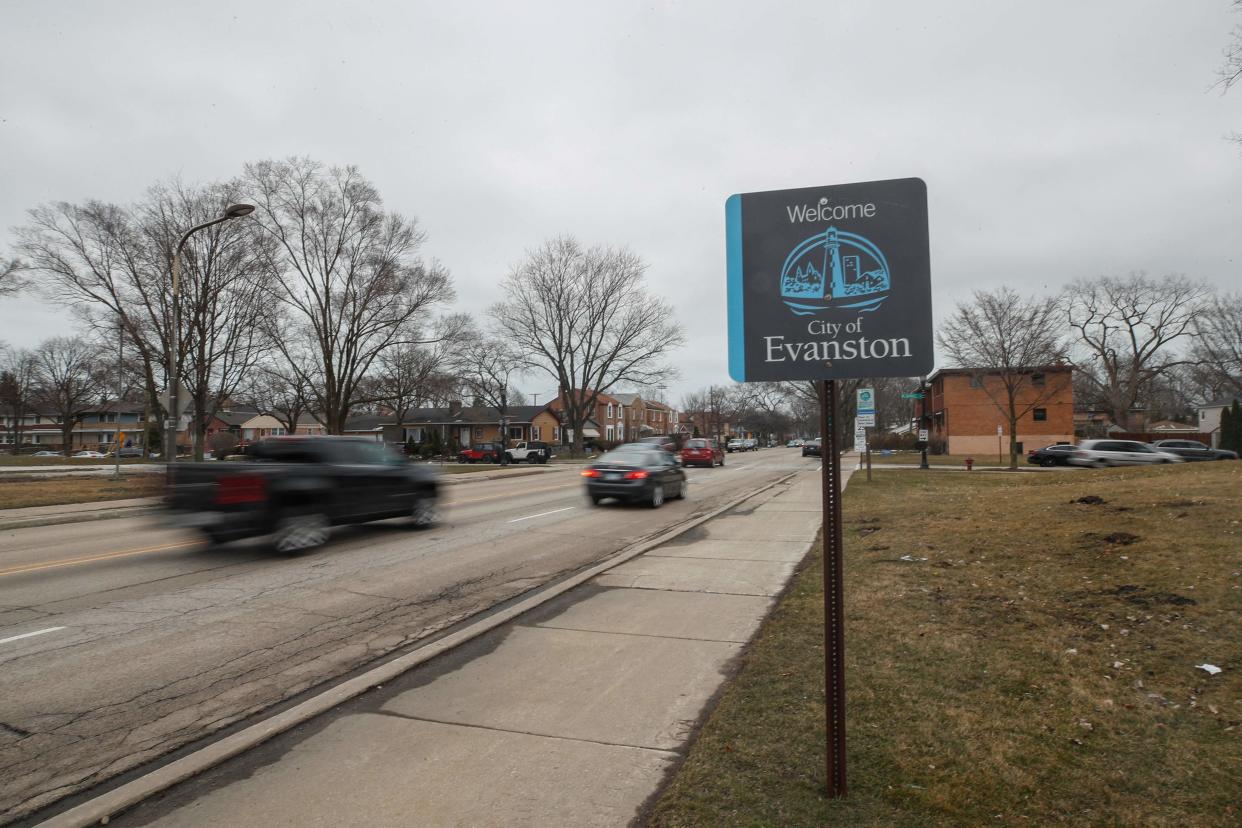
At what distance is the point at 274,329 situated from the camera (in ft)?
125

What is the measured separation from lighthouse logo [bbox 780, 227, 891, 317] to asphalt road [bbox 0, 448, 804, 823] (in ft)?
13.3

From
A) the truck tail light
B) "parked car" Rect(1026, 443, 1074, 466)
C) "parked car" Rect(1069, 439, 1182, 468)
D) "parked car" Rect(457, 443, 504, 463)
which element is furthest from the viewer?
"parked car" Rect(457, 443, 504, 463)

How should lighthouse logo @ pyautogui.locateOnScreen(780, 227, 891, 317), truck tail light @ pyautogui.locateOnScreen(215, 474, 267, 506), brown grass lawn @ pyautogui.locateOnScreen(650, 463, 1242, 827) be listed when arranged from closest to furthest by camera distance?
brown grass lawn @ pyautogui.locateOnScreen(650, 463, 1242, 827) → lighthouse logo @ pyautogui.locateOnScreen(780, 227, 891, 317) → truck tail light @ pyautogui.locateOnScreen(215, 474, 267, 506)

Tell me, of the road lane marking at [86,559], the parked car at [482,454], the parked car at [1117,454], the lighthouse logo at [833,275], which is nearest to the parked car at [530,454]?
the parked car at [482,454]

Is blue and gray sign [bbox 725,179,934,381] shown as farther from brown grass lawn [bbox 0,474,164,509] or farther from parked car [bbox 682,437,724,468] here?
parked car [bbox 682,437,724,468]

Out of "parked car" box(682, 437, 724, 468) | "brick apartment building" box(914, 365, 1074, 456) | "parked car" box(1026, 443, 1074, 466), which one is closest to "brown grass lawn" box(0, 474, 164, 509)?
"parked car" box(682, 437, 724, 468)

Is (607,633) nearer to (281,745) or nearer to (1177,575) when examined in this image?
(281,745)

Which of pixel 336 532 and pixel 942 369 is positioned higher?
pixel 942 369

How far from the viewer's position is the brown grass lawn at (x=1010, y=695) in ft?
9.27

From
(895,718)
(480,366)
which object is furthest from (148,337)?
(895,718)

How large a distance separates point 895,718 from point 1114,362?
242ft

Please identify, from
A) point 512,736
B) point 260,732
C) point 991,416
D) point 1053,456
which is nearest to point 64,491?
point 260,732

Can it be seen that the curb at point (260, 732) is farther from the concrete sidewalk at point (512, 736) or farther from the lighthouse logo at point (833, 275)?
the lighthouse logo at point (833, 275)

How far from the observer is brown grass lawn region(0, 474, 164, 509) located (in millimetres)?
15758
